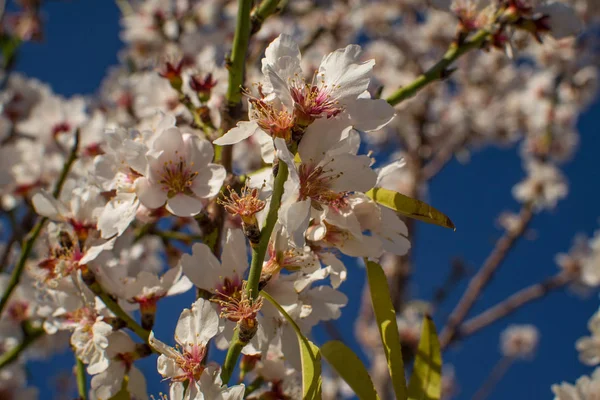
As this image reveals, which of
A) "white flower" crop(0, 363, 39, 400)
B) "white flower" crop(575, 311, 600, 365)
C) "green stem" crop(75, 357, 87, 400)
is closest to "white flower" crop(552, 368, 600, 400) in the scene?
"white flower" crop(575, 311, 600, 365)

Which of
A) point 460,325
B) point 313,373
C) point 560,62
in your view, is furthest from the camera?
point 560,62

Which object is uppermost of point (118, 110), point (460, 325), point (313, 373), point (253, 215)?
point (253, 215)

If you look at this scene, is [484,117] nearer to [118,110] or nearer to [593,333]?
[118,110]

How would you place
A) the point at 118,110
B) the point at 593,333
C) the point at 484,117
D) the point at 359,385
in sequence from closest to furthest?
1. the point at 359,385
2. the point at 593,333
3. the point at 118,110
4. the point at 484,117

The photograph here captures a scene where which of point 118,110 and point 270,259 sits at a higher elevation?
point 270,259

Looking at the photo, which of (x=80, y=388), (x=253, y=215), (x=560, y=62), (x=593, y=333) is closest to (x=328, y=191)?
(x=253, y=215)

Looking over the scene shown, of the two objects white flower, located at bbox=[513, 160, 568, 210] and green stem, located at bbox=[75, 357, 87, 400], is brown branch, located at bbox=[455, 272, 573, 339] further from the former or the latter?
green stem, located at bbox=[75, 357, 87, 400]
